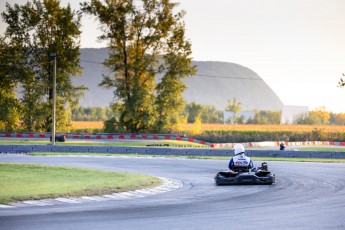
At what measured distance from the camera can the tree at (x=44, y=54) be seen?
200 ft

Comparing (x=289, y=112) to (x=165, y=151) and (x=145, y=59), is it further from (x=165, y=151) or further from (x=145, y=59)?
(x=165, y=151)

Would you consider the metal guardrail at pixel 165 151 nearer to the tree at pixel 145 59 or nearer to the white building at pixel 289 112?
the tree at pixel 145 59

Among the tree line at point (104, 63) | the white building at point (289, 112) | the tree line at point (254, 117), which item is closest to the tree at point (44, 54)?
the tree line at point (104, 63)

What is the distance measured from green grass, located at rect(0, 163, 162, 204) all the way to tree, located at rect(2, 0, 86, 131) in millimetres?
35134

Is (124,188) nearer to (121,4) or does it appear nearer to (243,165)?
(243,165)

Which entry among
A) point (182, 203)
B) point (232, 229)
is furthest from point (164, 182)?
point (232, 229)

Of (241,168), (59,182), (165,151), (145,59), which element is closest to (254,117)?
(145,59)

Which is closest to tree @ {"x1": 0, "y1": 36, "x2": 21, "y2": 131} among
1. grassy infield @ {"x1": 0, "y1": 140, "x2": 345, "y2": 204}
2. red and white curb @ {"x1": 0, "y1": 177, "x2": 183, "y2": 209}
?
grassy infield @ {"x1": 0, "y1": 140, "x2": 345, "y2": 204}

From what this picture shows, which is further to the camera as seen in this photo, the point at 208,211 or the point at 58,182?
the point at 58,182

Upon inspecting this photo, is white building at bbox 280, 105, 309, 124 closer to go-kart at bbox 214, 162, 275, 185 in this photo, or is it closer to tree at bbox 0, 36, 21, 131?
tree at bbox 0, 36, 21, 131

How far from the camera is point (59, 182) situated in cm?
2017

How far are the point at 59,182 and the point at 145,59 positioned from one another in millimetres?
41586

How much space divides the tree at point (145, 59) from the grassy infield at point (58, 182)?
34.2 metres

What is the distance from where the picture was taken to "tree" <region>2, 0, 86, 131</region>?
6097cm
